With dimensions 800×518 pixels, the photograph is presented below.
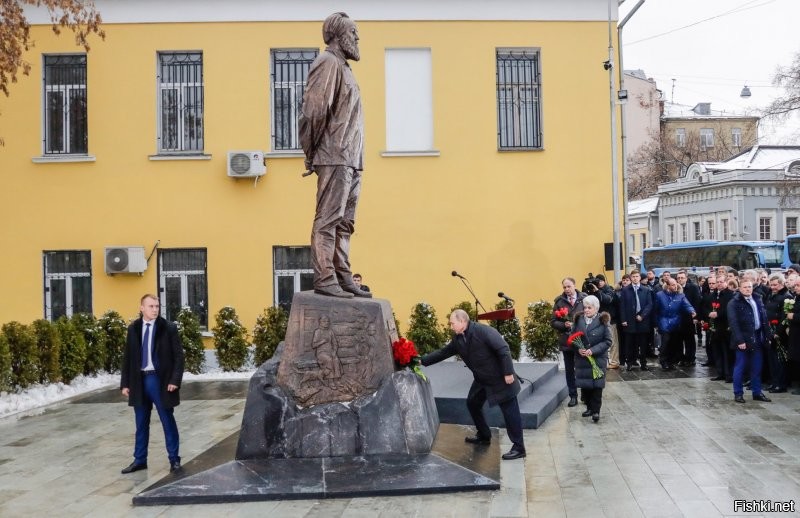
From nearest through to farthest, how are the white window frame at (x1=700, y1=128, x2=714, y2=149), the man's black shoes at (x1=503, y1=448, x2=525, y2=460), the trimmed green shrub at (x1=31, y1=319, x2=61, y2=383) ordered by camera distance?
1. the man's black shoes at (x1=503, y1=448, x2=525, y2=460)
2. the trimmed green shrub at (x1=31, y1=319, x2=61, y2=383)
3. the white window frame at (x1=700, y1=128, x2=714, y2=149)

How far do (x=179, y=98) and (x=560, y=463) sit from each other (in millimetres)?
12876

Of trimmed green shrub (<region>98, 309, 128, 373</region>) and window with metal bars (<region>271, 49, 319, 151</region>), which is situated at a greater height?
window with metal bars (<region>271, 49, 319, 151</region>)

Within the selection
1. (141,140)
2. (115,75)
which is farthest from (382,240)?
(115,75)

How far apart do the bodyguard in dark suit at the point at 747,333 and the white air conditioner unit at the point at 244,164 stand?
10.0 meters

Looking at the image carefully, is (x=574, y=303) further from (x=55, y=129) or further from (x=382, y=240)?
(x=55, y=129)

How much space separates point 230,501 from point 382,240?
36.9ft

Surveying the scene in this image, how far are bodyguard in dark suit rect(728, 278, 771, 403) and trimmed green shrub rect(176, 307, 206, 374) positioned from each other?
30.7 feet

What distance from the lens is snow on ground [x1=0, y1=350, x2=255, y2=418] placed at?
11906 millimetres

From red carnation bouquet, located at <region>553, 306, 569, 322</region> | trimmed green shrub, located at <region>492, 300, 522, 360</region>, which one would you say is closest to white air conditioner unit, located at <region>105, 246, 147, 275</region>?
trimmed green shrub, located at <region>492, 300, 522, 360</region>

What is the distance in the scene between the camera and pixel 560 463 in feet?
25.6

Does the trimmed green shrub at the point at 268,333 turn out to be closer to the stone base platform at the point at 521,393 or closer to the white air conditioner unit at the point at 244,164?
the white air conditioner unit at the point at 244,164

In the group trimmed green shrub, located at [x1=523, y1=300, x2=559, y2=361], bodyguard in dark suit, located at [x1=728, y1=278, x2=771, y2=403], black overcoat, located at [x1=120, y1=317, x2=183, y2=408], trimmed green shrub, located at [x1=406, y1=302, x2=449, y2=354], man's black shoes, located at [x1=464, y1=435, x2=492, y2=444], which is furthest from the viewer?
trimmed green shrub, located at [x1=523, y1=300, x2=559, y2=361]

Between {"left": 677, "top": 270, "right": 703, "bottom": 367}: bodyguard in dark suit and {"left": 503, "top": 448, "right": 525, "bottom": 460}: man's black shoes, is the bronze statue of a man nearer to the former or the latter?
{"left": 503, "top": 448, "right": 525, "bottom": 460}: man's black shoes

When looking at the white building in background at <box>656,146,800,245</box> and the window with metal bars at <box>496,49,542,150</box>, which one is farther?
the white building in background at <box>656,146,800,245</box>
